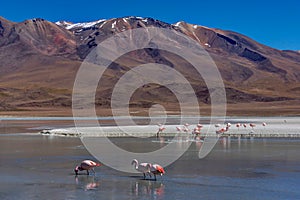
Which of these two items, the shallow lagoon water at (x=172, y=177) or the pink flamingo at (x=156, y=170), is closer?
the shallow lagoon water at (x=172, y=177)

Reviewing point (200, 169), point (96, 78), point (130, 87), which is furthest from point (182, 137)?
point (96, 78)

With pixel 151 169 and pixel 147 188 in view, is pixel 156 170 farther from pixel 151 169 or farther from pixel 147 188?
pixel 147 188

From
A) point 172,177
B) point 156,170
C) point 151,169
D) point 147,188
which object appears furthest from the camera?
point 172,177

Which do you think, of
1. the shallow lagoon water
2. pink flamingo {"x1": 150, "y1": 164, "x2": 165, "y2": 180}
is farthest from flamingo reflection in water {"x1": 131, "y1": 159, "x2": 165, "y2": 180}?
the shallow lagoon water

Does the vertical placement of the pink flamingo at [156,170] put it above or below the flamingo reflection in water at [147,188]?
above

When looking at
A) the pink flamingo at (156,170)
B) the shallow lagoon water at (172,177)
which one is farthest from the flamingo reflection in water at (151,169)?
the shallow lagoon water at (172,177)

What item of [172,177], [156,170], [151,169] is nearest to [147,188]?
[156,170]

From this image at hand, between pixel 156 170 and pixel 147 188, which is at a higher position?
pixel 156 170

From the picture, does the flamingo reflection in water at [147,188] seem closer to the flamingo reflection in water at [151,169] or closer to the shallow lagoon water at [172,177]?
the shallow lagoon water at [172,177]

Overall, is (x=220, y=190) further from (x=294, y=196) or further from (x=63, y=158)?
(x=63, y=158)
